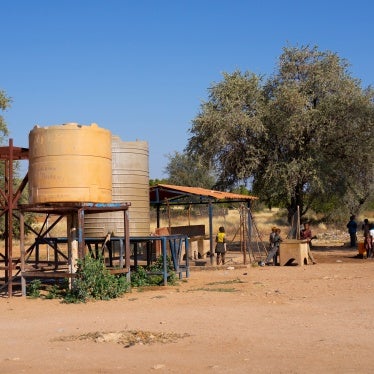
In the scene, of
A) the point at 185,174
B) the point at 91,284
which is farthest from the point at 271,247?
the point at 185,174

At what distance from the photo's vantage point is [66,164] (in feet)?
48.4

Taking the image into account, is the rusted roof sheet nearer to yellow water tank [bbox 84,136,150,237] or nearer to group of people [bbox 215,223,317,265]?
group of people [bbox 215,223,317,265]

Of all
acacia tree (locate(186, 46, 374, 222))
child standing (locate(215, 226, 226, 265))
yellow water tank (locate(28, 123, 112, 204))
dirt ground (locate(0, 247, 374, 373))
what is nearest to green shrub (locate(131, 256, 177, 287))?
dirt ground (locate(0, 247, 374, 373))

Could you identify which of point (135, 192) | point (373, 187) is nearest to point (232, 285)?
point (135, 192)

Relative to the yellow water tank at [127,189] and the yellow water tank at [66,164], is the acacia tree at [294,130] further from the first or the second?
the yellow water tank at [66,164]

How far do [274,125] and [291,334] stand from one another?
22.3 metres

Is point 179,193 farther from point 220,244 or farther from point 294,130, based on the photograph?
point 294,130

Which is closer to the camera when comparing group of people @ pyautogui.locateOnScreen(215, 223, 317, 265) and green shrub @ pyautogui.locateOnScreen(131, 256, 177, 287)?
green shrub @ pyautogui.locateOnScreen(131, 256, 177, 287)

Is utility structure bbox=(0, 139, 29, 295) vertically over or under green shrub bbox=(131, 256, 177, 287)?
over

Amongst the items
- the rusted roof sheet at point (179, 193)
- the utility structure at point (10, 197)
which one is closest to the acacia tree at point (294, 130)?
the rusted roof sheet at point (179, 193)

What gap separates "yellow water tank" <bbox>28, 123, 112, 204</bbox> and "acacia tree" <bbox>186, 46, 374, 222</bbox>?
1624 cm

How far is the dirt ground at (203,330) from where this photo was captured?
8.00 metres

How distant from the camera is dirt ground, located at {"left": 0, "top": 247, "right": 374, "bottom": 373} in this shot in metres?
8.00

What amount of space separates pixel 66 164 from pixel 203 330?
234 inches
